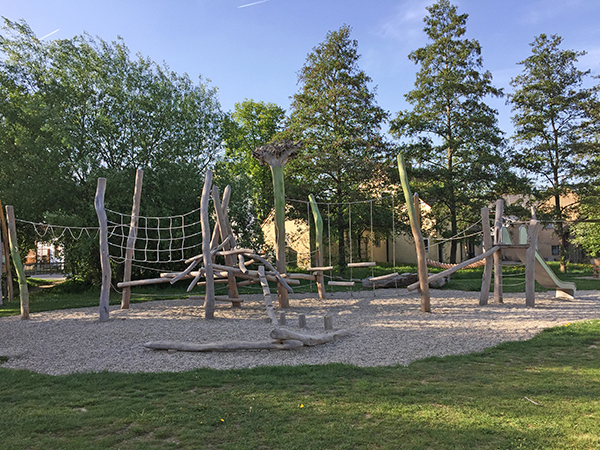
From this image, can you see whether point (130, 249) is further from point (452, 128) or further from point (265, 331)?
point (452, 128)

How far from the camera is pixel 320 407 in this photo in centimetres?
422

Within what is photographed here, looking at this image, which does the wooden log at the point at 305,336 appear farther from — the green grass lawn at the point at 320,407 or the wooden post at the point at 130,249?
the wooden post at the point at 130,249

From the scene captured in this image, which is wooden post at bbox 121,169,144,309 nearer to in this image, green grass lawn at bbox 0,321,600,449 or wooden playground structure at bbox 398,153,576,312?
green grass lawn at bbox 0,321,600,449

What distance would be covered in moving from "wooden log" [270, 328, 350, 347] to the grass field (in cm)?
100

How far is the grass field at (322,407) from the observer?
11.5 ft

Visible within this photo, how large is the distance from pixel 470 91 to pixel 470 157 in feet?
9.77

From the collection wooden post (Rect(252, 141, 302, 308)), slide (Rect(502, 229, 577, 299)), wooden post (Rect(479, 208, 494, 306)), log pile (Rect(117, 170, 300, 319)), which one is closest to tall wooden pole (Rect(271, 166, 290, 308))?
wooden post (Rect(252, 141, 302, 308))

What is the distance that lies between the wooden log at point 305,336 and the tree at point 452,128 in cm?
1392

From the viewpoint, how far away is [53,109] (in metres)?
16.0

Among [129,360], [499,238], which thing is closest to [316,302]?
[499,238]

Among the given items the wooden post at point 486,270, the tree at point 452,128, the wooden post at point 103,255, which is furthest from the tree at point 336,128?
the wooden post at point 103,255

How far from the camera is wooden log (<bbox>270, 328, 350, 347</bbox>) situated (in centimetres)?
666

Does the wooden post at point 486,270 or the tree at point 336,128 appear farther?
the tree at point 336,128

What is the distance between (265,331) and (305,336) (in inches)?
66.7
